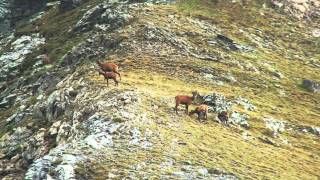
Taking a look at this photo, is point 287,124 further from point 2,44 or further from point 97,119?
point 2,44

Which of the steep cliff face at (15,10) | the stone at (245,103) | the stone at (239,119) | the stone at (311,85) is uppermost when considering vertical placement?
the stone at (239,119)

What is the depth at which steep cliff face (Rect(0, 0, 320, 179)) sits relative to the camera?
119ft

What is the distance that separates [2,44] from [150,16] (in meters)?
29.0

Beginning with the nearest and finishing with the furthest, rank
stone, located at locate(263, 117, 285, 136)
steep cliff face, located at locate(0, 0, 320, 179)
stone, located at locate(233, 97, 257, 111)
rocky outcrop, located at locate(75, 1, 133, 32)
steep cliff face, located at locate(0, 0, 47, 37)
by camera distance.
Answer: steep cliff face, located at locate(0, 0, 320, 179)
stone, located at locate(263, 117, 285, 136)
stone, located at locate(233, 97, 257, 111)
rocky outcrop, located at locate(75, 1, 133, 32)
steep cliff face, located at locate(0, 0, 47, 37)

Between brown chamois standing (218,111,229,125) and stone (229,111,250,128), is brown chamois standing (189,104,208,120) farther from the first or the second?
stone (229,111,250,128)

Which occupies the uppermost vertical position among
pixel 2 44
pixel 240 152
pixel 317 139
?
pixel 240 152

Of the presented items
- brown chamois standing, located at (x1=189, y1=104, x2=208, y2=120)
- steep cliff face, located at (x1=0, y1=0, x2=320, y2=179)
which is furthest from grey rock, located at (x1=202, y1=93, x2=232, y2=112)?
brown chamois standing, located at (x1=189, y1=104, x2=208, y2=120)

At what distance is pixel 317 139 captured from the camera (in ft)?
156

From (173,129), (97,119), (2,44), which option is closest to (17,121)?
(97,119)

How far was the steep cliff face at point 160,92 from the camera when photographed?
36281 millimetres

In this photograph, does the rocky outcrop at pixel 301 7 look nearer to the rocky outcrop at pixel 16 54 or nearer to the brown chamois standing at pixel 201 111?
the rocky outcrop at pixel 16 54

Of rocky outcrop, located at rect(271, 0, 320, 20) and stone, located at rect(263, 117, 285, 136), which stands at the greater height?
rocky outcrop, located at rect(271, 0, 320, 20)

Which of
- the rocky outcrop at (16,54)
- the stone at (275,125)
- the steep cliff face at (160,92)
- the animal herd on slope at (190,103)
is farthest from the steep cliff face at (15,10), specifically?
the stone at (275,125)

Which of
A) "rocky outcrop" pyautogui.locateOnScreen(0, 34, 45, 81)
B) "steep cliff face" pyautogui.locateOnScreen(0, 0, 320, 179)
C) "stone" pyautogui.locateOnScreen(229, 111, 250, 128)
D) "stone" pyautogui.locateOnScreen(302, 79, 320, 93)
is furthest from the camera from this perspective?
"rocky outcrop" pyautogui.locateOnScreen(0, 34, 45, 81)
